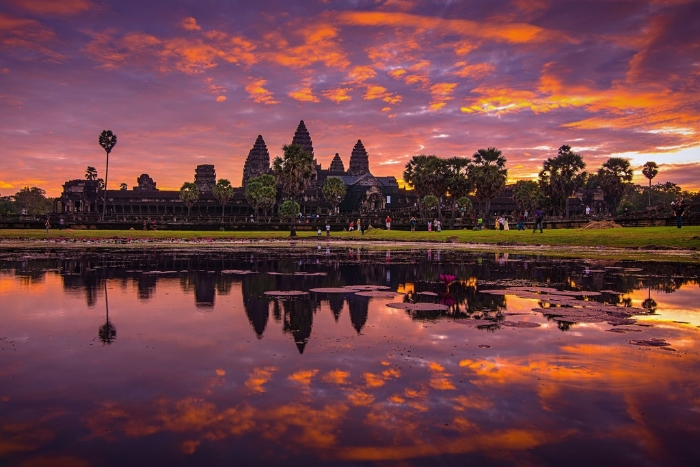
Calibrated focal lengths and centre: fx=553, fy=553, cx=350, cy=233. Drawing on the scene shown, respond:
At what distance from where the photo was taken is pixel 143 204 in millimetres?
118250

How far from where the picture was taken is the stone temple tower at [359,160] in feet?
563

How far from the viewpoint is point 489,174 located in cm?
7906

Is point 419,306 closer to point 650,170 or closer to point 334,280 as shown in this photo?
point 334,280

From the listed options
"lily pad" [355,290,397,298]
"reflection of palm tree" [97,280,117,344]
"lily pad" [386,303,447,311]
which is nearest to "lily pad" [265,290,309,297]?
"lily pad" [355,290,397,298]

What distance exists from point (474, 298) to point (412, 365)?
5.72 meters

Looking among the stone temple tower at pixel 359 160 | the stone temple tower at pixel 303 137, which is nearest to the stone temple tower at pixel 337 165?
the stone temple tower at pixel 359 160

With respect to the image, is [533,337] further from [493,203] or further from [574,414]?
[493,203]

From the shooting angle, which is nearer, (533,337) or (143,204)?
(533,337)

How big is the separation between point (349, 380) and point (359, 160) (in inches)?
6673

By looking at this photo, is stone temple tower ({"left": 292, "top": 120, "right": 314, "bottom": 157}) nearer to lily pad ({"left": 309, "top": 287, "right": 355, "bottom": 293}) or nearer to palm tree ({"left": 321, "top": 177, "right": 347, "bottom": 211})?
palm tree ({"left": 321, "top": 177, "right": 347, "bottom": 211})

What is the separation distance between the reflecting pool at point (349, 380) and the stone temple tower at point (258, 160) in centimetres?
15170

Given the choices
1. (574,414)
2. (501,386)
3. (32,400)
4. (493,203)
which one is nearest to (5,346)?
(32,400)

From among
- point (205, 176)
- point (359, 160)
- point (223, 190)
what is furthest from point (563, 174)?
point (205, 176)

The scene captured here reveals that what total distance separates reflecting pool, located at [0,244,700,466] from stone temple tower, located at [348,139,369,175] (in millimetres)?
161136
